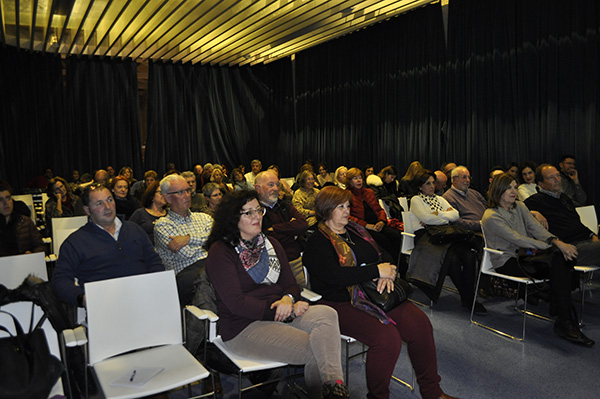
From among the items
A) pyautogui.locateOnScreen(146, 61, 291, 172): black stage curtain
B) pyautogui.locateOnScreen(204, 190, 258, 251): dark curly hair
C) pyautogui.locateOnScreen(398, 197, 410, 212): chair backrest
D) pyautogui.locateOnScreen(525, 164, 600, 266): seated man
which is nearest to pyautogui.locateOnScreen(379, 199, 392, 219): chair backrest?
pyautogui.locateOnScreen(398, 197, 410, 212): chair backrest

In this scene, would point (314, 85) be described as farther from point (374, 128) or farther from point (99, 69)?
point (99, 69)

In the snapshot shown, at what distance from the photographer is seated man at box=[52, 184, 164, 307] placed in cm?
296

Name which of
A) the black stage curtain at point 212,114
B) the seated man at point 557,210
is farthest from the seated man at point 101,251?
the black stage curtain at point 212,114

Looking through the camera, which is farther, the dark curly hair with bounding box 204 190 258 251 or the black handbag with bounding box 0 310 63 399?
the dark curly hair with bounding box 204 190 258 251

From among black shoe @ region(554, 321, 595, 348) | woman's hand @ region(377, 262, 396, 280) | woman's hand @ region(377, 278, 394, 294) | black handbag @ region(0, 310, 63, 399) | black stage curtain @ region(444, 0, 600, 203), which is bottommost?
black shoe @ region(554, 321, 595, 348)

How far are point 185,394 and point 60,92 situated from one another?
34.0 ft

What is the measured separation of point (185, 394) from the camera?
3.08m

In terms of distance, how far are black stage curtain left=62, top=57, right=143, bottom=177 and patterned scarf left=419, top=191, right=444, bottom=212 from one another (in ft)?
30.2

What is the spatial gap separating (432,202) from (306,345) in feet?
9.62

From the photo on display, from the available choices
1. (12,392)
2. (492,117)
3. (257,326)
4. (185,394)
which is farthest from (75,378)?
(492,117)

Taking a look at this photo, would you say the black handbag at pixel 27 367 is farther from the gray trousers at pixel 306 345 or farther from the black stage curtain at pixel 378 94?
the black stage curtain at pixel 378 94

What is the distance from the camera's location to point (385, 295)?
9.11ft

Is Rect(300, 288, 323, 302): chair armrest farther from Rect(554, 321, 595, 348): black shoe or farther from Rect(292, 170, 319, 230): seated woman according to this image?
Rect(292, 170, 319, 230): seated woman

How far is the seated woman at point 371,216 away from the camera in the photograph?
5898 mm
